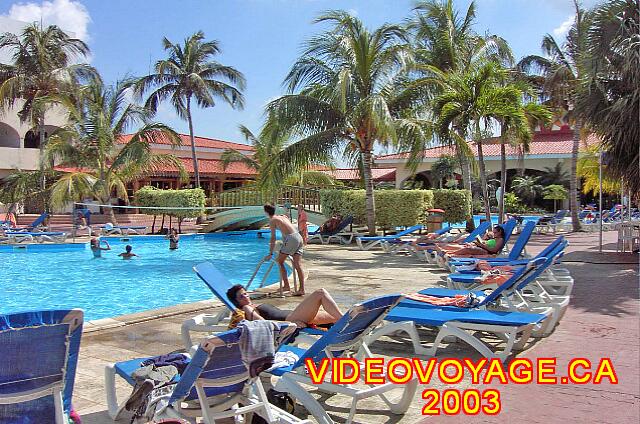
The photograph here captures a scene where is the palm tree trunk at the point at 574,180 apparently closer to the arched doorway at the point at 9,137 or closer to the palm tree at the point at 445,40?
the palm tree at the point at 445,40

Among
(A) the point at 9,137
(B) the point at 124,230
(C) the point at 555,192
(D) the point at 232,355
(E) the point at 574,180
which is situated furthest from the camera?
(A) the point at 9,137

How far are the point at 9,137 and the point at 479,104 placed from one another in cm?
3002

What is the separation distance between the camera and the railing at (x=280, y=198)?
83.1ft

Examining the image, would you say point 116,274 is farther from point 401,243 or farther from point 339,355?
point 339,355

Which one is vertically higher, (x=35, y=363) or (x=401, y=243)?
(x=35, y=363)

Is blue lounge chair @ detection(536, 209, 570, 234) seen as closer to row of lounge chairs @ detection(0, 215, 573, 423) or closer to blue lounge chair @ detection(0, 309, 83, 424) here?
row of lounge chairs @ detection(0, 215, 573, 423)

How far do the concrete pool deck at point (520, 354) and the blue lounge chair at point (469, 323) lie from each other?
22 cm

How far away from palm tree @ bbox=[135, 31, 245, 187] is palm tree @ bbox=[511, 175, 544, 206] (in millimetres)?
17637

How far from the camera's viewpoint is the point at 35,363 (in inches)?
118

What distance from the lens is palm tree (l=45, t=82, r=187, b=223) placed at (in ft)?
76.4

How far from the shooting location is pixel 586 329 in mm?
6762

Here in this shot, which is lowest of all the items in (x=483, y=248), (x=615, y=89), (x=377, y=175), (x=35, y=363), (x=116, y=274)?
(x=116, y=274)

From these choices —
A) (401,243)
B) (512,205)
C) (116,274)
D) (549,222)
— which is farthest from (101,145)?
(512,205)

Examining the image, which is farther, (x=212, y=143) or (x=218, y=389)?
(x=212, y=143)
